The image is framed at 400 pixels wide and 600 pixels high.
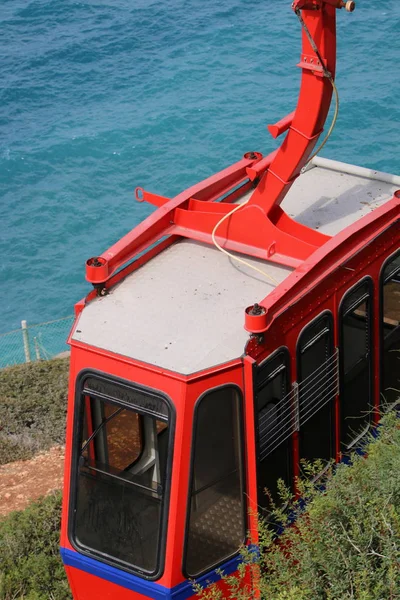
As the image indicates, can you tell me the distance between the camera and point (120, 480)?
23.3ft

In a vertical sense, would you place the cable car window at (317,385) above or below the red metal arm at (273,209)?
below

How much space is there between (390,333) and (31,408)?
5.50m

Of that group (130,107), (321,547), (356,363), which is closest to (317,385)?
(356,363)

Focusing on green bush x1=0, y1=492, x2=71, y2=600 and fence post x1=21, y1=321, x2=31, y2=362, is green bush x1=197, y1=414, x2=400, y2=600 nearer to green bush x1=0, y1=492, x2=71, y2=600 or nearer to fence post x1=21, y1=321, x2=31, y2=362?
green bush x1=0, y1=492, x2=71, y2=600

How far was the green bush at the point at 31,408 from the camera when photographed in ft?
38.6

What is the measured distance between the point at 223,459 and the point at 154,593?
1.05 meters

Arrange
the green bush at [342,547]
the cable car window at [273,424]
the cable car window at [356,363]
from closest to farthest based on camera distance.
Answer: the green bush at [342,547] → the cable car window at [273,424] → the cable car window at [356,363]

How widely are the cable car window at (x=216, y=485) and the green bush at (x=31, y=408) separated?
4950mm

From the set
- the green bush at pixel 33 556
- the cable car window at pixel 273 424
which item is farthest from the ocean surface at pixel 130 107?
the cable car window at pixel 273 424

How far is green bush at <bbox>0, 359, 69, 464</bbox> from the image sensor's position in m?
11.8

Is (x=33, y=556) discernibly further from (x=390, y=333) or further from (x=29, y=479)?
(x=390, y=333)

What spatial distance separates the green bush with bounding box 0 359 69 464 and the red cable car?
14.2 feet

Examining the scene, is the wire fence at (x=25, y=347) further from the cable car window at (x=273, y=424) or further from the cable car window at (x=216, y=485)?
the cable car window at (x=216, y=485)

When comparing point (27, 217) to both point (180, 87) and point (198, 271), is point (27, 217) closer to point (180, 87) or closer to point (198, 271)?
point (180, 87)
